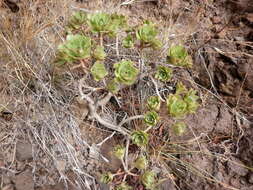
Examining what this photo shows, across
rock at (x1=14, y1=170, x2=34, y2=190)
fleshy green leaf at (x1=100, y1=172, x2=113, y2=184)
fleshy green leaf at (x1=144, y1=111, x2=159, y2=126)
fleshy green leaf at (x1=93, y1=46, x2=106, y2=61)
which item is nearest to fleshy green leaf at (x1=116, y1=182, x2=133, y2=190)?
fleshy green leaf at (x1=100, y1=172, x2=113, y2=184)

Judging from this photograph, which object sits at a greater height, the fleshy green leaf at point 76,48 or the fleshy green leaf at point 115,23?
the fleshy green leaf at point 115,23

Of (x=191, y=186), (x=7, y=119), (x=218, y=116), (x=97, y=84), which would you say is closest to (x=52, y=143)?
(x=7, y=119)

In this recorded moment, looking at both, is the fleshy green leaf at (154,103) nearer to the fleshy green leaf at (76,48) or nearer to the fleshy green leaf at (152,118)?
the fleshy green leaf at (152,118)

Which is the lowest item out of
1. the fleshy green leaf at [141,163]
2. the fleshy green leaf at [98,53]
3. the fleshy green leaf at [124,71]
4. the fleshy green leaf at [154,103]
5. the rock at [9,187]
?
the rock at [9,187]

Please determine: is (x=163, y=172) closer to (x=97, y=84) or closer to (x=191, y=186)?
(x=191, y=186)

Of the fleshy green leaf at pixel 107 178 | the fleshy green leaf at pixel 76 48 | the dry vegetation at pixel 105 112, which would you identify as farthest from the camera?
the dry vegetation at pixel 105 112

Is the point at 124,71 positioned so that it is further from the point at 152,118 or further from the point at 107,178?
the point at 107,178

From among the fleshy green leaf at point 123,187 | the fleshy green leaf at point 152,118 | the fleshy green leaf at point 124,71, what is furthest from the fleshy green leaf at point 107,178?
the fleshy green leaf at point 124,71
